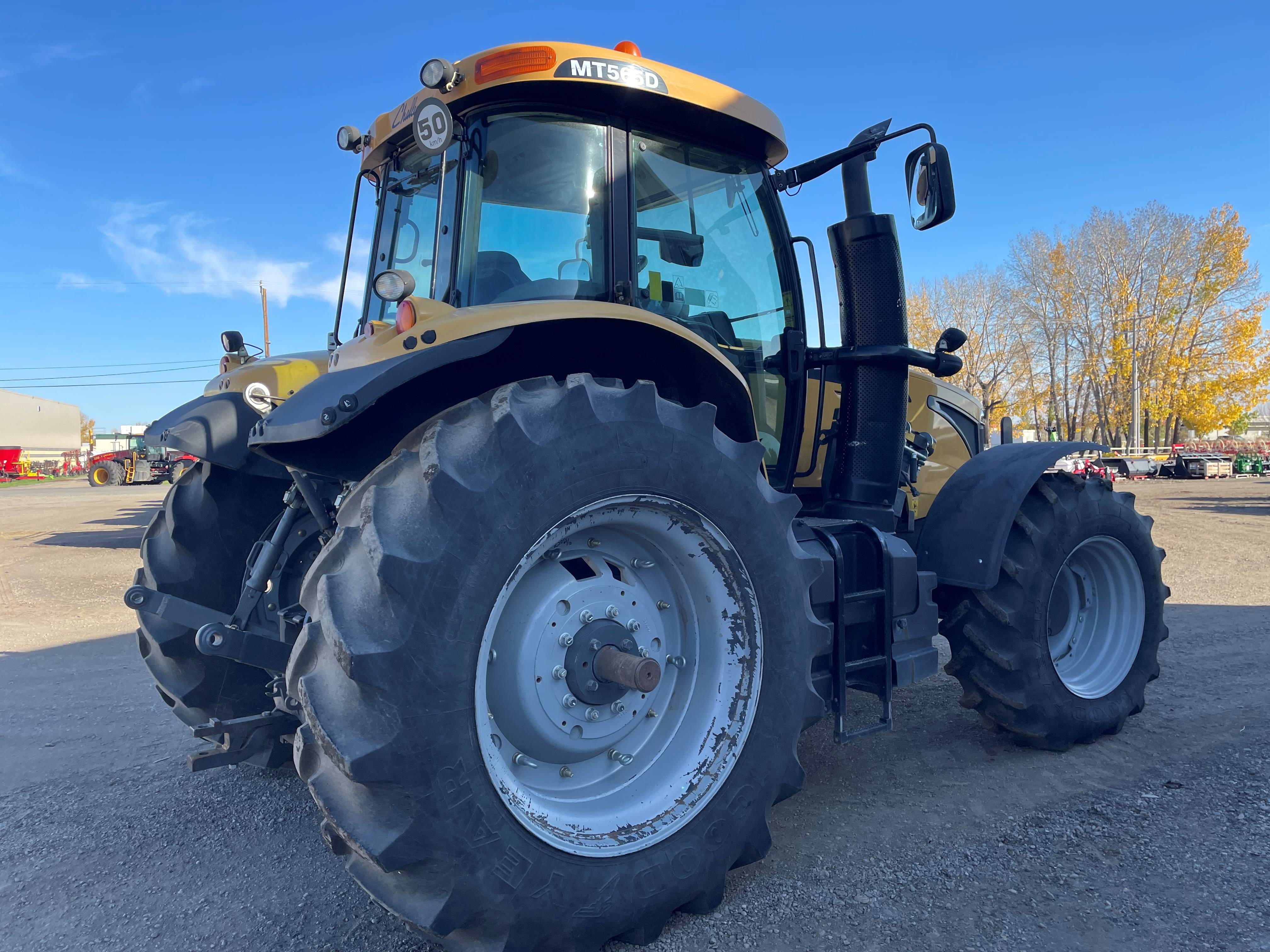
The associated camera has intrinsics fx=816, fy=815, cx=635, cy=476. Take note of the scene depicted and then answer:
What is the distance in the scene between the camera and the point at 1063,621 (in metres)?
4.06

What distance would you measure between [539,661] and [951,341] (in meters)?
2.47

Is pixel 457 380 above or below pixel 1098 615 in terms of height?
above

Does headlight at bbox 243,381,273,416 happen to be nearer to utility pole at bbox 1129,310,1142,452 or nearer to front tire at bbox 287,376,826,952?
front tire at bbox 287,376,826,952

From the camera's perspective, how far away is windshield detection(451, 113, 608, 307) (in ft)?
9.13

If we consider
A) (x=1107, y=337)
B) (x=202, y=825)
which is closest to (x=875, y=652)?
(x=202, y=825)

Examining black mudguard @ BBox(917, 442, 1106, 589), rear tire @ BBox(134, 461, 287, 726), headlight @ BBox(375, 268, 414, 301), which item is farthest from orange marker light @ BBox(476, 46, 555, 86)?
black mudguard @ BBox(917, 442, 1106, 589)

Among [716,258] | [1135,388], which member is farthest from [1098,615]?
[1135,388]

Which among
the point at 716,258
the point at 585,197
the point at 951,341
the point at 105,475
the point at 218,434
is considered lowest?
the point at 105,475

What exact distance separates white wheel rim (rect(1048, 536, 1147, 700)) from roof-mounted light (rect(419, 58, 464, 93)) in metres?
3.44

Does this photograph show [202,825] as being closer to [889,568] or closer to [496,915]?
[496,915]

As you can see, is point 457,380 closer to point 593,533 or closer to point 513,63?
point 593,533

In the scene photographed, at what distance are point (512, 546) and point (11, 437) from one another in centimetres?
9109

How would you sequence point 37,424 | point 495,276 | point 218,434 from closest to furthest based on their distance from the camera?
point 495,276, point 218,434, point 37,424

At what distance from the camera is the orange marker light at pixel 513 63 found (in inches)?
106
